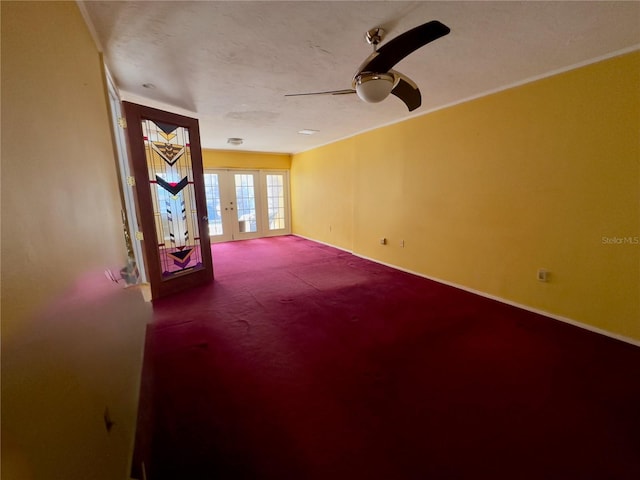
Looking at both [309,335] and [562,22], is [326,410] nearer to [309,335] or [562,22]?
[309,335]

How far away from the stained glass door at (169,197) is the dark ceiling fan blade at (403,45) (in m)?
2.65

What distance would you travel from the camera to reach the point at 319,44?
194 centimetres

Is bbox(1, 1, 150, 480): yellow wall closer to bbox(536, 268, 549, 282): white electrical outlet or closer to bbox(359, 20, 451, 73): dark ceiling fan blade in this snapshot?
bbox(359, 20, 451, 73): dark ceiling fan blade

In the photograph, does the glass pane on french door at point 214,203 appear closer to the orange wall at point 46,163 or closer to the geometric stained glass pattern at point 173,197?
the geometric stained glass pattern at point 173,197

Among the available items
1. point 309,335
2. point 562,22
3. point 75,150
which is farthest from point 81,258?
point 562,22

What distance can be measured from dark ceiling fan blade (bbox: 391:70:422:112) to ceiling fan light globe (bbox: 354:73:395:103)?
9 cm

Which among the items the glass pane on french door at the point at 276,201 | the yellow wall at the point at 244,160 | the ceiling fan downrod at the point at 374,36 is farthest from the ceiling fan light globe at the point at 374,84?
the glass pane on french door at the point at 276,201

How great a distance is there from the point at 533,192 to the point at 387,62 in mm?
2124

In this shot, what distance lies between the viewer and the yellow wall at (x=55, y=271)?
2.06ft

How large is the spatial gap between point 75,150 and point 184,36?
3.79 feet

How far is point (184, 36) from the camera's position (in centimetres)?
183

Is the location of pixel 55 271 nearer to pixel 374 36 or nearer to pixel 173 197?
pixel 374 36

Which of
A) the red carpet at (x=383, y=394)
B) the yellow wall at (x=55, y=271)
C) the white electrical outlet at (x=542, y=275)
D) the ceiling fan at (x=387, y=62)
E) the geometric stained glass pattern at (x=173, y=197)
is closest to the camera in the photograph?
the yellow wall at (x=55, y=271)

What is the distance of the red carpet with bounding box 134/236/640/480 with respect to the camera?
1.32 m
